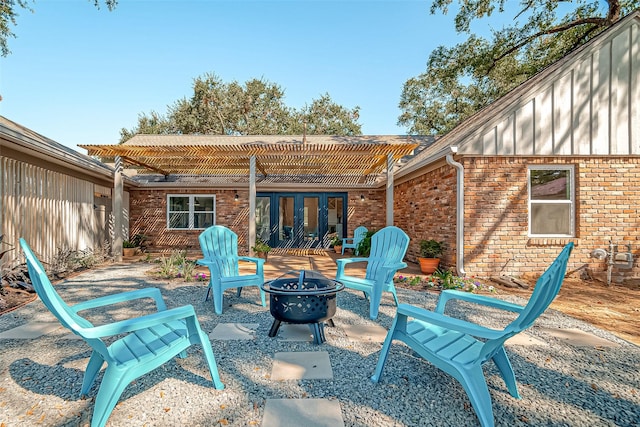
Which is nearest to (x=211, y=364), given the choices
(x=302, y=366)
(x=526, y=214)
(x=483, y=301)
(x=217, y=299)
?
(x=302, y=366)

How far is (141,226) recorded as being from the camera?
1068 cm

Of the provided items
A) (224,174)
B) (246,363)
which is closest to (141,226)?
(224,174)

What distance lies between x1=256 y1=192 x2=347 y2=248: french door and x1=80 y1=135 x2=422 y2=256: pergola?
0.64m

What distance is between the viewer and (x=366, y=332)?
3195mm

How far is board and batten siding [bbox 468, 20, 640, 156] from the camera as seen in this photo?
565 cm

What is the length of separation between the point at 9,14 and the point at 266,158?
6.74 meters

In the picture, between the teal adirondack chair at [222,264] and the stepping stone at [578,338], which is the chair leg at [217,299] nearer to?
the teal adirondack chair at [222,264]

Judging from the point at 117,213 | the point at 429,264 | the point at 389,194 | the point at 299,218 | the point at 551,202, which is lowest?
the point at 429,264

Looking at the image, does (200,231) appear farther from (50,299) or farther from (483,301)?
(483,301)

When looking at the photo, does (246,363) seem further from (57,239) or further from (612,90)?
(612,90)

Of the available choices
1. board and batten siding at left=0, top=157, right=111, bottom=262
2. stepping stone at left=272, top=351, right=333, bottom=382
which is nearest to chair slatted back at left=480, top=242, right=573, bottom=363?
stepping stone at left=272, top=351, right=333, bottom=382

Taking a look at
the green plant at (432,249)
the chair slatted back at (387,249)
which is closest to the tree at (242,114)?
the green plant at (432,249)

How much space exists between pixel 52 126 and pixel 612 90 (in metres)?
16.4

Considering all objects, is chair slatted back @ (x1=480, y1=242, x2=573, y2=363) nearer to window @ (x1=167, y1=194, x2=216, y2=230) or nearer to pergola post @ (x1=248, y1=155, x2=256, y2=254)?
pergola post @ (x1=248, y1=155, x2=256, y2=254)
